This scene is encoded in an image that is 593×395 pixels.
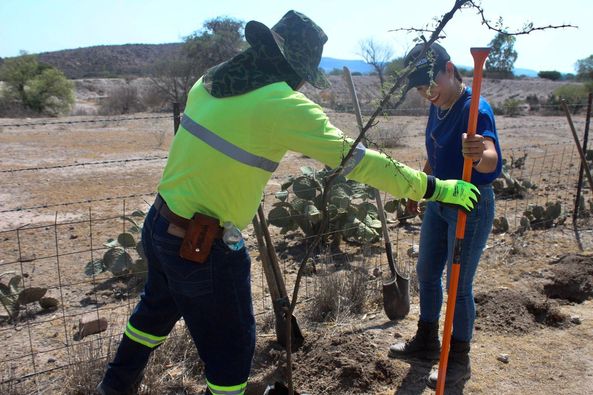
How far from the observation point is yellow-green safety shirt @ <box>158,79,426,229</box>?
2.16m

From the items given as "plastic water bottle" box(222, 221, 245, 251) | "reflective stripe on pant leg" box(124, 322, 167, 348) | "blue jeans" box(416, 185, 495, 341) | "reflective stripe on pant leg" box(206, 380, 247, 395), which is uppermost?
"plastic water bottle" box(222, 221, 245, 251)

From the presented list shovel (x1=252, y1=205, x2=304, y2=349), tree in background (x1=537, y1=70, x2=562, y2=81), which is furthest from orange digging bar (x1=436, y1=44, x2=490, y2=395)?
tree in background (x1=537, y1=70, x2=562, y2=81)

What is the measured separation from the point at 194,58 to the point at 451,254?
2873 cm

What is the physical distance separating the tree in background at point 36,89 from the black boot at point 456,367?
25567mm

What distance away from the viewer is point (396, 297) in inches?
163

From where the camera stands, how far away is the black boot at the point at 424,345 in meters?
3.61

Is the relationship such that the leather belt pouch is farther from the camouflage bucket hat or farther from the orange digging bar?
the orange digging bar

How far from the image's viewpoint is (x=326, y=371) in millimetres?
→ 3488

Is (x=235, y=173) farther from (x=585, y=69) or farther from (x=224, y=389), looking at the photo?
(x=585, y=69)

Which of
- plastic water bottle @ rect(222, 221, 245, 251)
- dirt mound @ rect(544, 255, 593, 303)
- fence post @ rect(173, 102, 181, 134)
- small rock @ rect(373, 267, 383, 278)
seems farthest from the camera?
small rock @ rect(373, 267, 383, 278)

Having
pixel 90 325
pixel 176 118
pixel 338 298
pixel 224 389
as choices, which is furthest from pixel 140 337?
pixel 338 298

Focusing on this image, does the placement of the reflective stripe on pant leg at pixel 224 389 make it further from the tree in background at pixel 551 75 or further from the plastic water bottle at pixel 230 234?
the tree in background at pixel 551 75

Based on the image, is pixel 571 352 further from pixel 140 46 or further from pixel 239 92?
pixel 140 46

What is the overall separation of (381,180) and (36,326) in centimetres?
303
